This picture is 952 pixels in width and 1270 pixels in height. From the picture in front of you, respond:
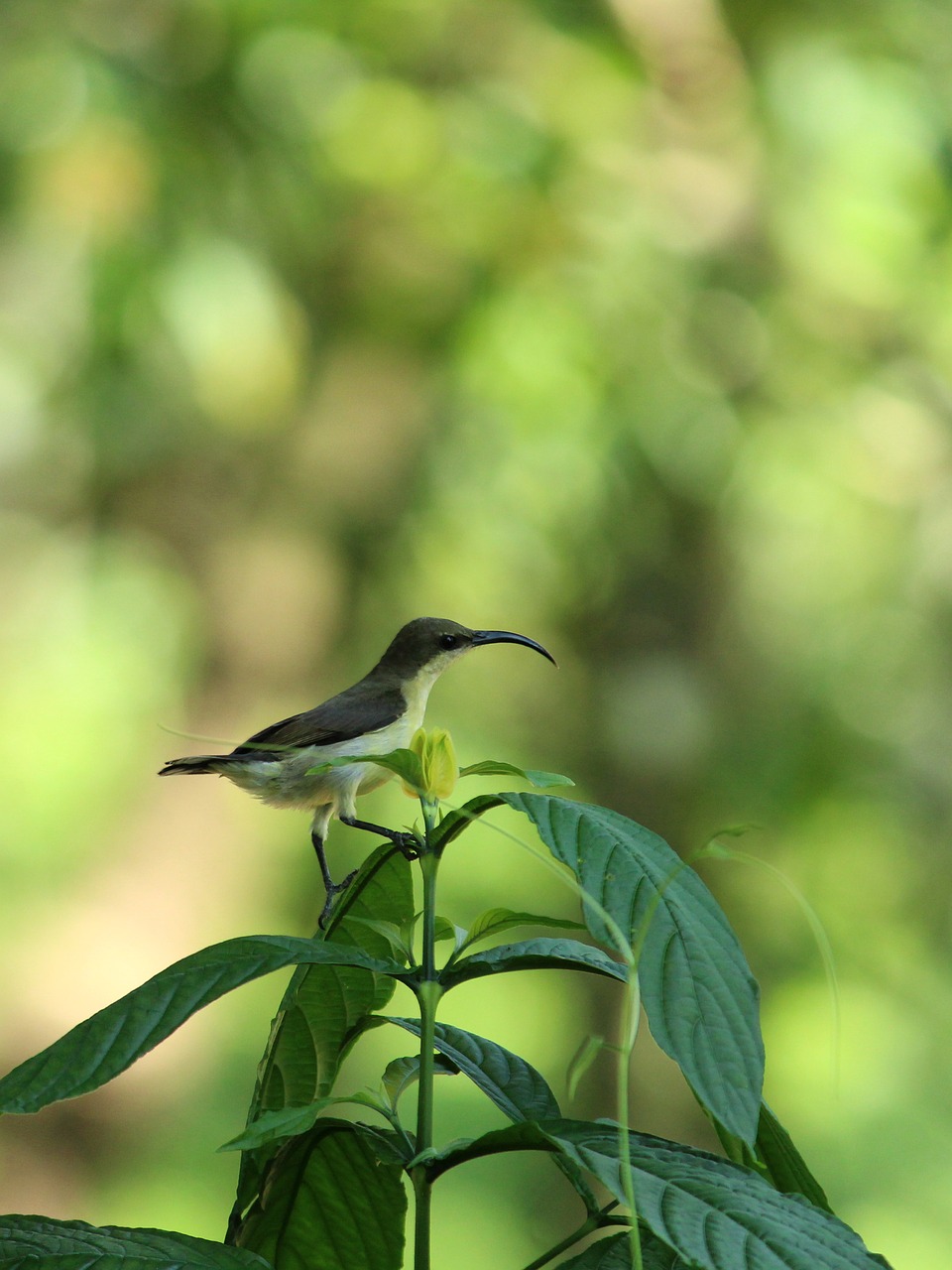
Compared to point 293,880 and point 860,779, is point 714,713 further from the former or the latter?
point 293,880

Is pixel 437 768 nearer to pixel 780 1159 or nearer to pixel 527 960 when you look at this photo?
pixel 527 960

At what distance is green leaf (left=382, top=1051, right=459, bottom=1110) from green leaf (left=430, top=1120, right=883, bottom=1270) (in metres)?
0.16

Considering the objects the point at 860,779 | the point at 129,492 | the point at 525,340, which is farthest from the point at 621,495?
the point at 129,492

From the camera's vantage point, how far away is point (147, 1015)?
86cm

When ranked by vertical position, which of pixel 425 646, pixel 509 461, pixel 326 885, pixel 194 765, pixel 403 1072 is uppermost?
pixel 509 461

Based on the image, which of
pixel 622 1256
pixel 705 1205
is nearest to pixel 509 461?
pixel 622 1256

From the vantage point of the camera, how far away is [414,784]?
1.02m

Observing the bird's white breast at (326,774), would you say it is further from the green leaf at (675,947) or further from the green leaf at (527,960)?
the green leaf at (675,947)

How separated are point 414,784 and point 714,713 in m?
5.00

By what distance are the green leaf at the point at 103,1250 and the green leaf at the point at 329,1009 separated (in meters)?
0.14

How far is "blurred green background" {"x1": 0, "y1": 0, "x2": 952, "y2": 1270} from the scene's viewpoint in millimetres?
5039

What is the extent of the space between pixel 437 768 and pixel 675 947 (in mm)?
274

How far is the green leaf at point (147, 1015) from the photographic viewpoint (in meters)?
0.83

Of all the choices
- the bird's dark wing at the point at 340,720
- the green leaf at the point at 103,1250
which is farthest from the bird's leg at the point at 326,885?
the green leaf at the point at 103,1250
